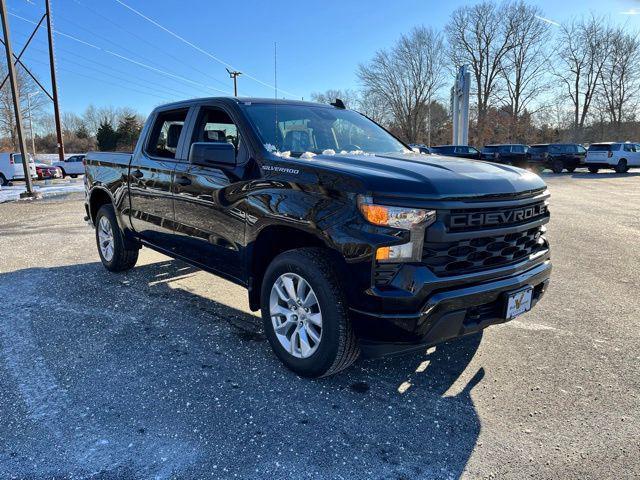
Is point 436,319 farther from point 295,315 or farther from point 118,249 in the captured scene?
point 118,249

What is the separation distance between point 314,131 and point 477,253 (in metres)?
1.81

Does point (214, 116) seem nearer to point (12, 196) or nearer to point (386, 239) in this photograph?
point (386, 239)

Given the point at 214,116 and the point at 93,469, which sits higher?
the point at 214,116

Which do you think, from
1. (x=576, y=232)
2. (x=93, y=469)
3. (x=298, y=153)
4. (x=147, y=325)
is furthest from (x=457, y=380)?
(x=576, y=232)

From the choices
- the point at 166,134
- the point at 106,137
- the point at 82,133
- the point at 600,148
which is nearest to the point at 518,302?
the point at 166,134

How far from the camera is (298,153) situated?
3404 millimetres

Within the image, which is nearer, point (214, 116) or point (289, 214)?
point (289, 214)

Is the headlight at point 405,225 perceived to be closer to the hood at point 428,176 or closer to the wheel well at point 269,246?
the hood at point 428,176

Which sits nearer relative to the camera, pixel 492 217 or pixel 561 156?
pixel 492 217

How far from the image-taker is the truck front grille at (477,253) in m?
2.55

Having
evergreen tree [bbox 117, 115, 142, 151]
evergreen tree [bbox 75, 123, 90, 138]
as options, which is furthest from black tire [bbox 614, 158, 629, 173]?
evergreen tree [bbox 75, 123, 90, 138]

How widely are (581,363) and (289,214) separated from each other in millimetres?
2386

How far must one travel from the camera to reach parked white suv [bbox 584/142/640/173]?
85.0ft

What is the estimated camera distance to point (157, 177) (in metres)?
4.46
